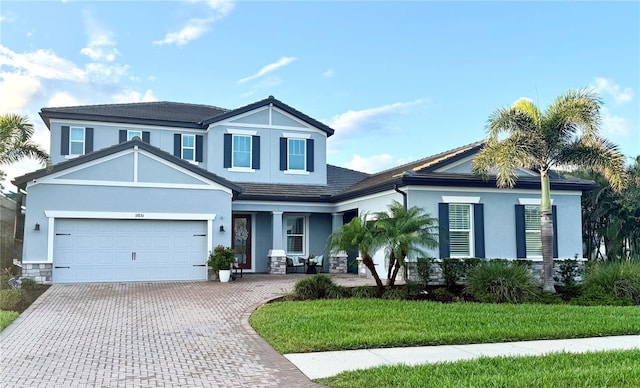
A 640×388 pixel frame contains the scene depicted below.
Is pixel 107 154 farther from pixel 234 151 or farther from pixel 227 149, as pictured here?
pixel 234 151

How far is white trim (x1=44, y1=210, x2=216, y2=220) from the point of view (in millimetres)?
16344

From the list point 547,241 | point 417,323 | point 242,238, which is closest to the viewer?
point 417,323

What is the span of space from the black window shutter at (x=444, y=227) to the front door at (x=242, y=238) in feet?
27.6

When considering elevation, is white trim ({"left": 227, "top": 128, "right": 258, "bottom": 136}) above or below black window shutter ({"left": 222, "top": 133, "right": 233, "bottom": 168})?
above

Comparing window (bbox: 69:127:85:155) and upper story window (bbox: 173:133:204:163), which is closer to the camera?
window (bbox: 69:127:85:155)

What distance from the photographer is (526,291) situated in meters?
13.9

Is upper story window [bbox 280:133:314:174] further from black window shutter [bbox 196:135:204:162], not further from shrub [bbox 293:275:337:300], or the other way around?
shrub [bbox 293:275:337:300]

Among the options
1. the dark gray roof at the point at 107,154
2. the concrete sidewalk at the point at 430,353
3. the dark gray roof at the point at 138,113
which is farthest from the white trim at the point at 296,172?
the concrete sidewalk at the point at 430,353

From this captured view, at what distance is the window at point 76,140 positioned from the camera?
21.2 metres

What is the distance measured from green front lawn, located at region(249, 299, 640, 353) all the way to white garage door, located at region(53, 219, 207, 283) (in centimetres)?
609

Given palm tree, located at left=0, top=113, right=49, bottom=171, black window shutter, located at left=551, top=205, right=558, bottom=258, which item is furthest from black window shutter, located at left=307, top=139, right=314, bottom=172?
palm tree, located at left=0, top=113, right=49, bottom=171

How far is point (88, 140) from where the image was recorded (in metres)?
21.4

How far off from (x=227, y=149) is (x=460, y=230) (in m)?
10.3

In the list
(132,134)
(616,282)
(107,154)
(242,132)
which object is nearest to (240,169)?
(242,132)
